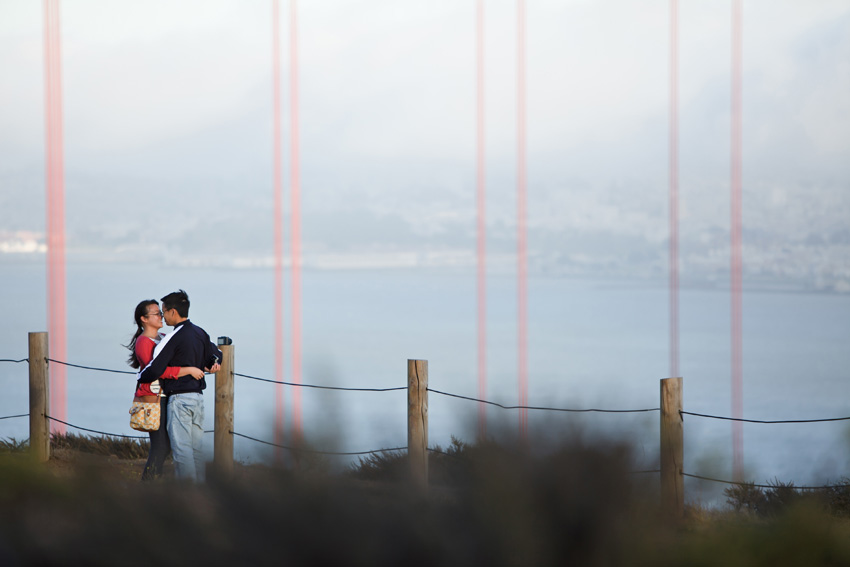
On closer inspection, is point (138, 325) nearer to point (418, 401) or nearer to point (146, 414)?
point (146, 414)

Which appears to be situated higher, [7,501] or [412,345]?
[7,501]

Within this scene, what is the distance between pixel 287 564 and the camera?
2637 millimetres

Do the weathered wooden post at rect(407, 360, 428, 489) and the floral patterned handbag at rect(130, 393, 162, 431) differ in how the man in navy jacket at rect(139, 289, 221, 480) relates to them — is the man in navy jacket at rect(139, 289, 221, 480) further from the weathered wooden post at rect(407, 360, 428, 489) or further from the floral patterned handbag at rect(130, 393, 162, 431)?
the weathered wooden post at rect(407, 360, 428, 489)

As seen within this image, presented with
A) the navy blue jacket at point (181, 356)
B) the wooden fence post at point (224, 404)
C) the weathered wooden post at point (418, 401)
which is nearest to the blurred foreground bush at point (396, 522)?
the navy blue jacket at point (181, 356)

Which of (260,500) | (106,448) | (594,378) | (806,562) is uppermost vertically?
(594,378)

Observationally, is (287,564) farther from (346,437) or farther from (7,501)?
(7,501)

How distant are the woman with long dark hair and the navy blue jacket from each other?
0.16ft

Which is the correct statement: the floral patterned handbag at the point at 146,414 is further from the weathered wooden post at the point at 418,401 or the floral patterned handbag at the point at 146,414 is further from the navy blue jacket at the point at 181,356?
the weathered wooden post at the point at 418,401

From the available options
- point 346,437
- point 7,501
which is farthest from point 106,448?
point 346,437

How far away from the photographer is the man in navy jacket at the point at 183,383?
244 inches

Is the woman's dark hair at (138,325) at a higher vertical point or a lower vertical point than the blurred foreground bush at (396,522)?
higher

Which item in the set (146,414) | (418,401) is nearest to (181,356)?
(146,414)

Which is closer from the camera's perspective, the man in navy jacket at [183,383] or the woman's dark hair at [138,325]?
the man in navy jacket at [183,383]

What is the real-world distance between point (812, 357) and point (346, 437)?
98.3m
